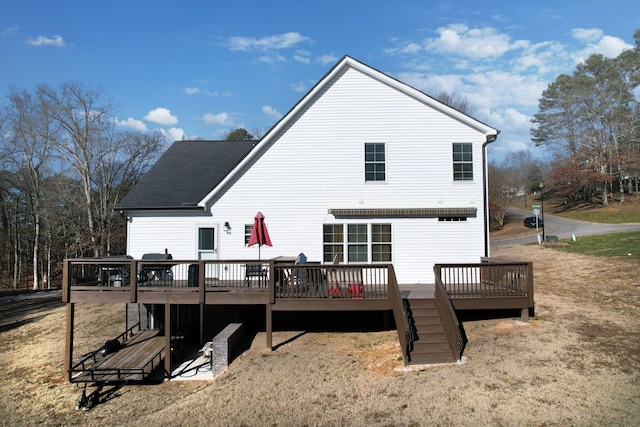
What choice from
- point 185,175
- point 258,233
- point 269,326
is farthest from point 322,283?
point 185,175

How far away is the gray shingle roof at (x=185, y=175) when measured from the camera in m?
15.0

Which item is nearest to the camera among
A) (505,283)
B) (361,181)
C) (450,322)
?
(450,322)

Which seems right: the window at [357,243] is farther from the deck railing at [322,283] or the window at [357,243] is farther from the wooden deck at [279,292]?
the deck railing at [322,283]

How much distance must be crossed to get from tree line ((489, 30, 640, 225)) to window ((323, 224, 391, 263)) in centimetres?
3603

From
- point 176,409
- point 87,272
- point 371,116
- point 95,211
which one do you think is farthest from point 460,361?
point 95,211

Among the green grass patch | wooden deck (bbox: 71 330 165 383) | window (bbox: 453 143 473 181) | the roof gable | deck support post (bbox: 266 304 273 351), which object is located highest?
the roof gable

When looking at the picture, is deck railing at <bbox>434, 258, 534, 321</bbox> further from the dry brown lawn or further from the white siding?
the white siding

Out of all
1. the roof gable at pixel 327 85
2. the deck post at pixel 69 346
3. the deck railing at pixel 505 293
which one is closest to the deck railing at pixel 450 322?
the deck railing at pixel 505 293

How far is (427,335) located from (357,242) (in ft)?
15.5

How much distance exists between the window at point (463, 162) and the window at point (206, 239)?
9077 millimetres

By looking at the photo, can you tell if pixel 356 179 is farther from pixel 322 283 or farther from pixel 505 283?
pixel 505 283

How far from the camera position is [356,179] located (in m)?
14.3

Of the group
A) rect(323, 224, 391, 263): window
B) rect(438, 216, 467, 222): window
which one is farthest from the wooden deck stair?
rect(438, 216, 467, 222): window

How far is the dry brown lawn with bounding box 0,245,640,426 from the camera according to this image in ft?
24.3
